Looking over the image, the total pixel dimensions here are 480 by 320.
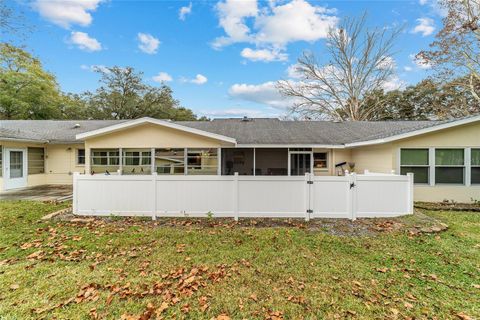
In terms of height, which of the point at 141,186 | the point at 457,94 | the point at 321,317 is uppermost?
the point at 457,94

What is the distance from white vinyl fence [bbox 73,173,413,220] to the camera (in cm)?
604

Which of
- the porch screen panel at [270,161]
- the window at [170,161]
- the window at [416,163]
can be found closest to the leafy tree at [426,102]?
the window at [416,163]

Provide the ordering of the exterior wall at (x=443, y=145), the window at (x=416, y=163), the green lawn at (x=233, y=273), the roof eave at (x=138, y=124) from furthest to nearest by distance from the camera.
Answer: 1. the roof eave at (x=138, y=124)
2. the window at (x=416, y=163)
3. the exterior wall at (x=443, y=145)
4. the green lawn at (x=233, y=273)

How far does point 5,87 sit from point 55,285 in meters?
27.9

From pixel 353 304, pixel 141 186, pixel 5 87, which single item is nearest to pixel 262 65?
pixel 141 186

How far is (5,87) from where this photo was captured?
70.1ft

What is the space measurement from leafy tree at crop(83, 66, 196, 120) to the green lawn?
25.3m

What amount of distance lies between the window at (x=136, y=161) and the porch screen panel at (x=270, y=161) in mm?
7231

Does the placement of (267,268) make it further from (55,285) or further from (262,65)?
(262,65)

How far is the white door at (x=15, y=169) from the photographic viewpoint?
442 inches

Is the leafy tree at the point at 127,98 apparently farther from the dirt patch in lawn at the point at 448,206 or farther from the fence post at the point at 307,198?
the dirt patch in lawn at the point at 448,206

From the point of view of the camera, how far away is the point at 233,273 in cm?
353

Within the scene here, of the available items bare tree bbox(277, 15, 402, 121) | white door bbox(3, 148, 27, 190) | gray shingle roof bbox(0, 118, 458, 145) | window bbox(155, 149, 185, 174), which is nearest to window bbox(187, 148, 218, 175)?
window bbox(155, 149, 185, 174)

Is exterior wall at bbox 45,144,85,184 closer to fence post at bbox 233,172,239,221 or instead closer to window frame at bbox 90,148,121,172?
window frame at bbox 90,148,121,172
